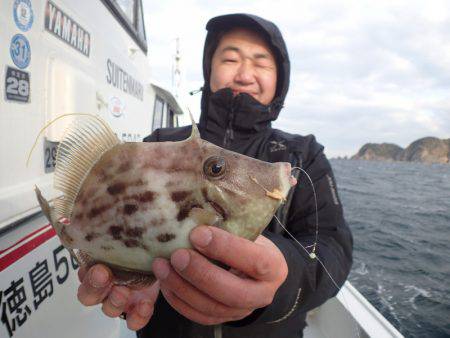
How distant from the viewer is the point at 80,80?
2.59 m

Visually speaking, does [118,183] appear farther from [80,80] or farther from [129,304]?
[80,80]

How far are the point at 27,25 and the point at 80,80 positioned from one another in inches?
24.5

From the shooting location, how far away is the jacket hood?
2633mm

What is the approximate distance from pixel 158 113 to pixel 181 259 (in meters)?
6.16

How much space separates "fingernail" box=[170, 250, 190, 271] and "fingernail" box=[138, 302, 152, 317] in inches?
23.8

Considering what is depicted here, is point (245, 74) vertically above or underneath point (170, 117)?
above

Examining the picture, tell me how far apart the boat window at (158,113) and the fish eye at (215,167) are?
A: 17.1 ft

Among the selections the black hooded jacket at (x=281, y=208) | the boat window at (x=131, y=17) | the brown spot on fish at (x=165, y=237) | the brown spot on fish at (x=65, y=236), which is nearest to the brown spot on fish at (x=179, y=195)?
the brown spot on fish at (x=165, y=237)

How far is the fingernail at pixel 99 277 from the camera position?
131 cm

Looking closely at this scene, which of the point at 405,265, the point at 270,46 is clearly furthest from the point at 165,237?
the point at 405,265

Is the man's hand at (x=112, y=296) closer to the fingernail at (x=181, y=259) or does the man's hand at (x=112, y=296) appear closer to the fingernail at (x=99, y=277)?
the fingernail at (x=99, y=277)

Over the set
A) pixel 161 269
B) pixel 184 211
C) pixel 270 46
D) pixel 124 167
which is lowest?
pixel 161 269

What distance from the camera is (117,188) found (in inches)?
50.9

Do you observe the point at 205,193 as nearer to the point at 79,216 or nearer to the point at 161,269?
the point at 161,269
